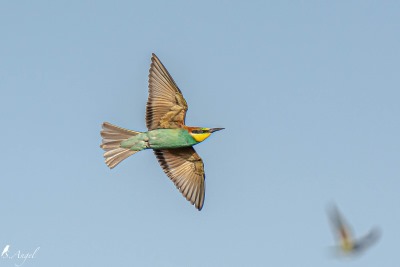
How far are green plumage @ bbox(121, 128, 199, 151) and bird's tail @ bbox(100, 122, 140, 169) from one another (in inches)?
2.7

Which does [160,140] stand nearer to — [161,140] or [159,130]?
[161,140]

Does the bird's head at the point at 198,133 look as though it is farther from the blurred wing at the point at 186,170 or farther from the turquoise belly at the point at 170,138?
the blurred wing at the point at 186,170

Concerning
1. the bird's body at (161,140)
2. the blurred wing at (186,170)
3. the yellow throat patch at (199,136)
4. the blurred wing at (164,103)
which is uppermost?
the blurred wing at (164,103)

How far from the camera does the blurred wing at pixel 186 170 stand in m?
10.4

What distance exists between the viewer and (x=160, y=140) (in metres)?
9.62

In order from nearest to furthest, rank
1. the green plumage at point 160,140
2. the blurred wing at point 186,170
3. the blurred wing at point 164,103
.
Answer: the green plumage at point 160,140 → the blurred wing at point 164,103 → the blurred wing at point 186,170

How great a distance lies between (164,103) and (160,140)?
0.54m

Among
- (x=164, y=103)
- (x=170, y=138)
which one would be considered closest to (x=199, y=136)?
(x=170, y=138)

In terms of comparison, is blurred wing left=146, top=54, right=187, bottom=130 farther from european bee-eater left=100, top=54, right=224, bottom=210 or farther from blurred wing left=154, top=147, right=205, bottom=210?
blurred wing left=154, top=147, right=205, bottom=210

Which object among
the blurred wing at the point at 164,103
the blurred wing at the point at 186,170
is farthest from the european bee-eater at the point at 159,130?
the blurred wing at the point at 186,170

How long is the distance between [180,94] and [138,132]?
0.78 metres

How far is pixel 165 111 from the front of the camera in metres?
9.78

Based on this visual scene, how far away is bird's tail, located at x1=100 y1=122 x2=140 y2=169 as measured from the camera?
9641 mm

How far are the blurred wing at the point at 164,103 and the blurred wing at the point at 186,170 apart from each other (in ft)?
2.43
